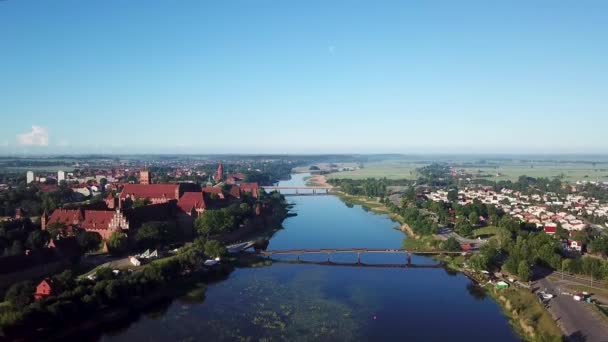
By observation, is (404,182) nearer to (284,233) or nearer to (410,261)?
(284,233)

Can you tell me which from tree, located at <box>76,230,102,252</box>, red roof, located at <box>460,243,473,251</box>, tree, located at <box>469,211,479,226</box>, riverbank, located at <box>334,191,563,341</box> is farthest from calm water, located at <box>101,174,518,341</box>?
→ tree, located at <box>469,211,479,226</box>

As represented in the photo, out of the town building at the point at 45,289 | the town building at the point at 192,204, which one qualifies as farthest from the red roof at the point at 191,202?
the town building at the point at 45,289

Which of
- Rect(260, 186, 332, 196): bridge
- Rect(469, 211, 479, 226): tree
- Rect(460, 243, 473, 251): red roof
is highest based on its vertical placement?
Rect(469, 211, 479, 226): tree

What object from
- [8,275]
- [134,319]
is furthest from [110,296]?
[8,275]

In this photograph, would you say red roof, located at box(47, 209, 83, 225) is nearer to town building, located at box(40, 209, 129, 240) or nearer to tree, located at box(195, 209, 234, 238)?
town building, located at box(40, 209, 129, 240)

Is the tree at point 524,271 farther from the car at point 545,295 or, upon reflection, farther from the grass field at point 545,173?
the grass field at point 545,173

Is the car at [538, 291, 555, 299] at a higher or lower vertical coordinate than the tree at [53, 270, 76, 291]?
lower
